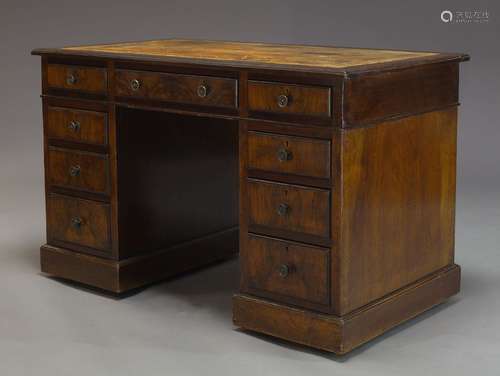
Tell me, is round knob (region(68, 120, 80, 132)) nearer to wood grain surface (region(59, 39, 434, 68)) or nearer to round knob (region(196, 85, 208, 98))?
wood grain surface (region(59, 39, 434, 68))

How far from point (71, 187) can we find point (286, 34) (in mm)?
2566

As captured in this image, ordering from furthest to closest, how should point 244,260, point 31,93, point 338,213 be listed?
point 31,93 → point 244,260 → point 338,213

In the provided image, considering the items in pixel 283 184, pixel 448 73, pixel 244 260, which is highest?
pixel 448 73

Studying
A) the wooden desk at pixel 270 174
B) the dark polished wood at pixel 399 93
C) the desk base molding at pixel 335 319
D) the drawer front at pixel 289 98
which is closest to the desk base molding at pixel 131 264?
the wooden desk at pixel 270 174

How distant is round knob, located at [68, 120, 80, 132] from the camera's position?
4.27m

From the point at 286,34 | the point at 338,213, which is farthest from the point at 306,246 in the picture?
the point at 286,34

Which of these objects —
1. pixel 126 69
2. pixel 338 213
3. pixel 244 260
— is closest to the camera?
pixel 338 213

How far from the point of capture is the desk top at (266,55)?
362 centimetres

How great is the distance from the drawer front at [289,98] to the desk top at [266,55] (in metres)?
0.06

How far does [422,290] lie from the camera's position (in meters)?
3.97

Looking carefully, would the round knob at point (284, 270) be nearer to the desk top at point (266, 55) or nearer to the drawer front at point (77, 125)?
the desk top at point (266, 55)

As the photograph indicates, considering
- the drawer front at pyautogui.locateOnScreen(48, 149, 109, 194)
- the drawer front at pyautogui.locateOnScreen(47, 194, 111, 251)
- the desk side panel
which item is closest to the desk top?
the desk side panel

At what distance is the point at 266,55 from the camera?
3971 mm

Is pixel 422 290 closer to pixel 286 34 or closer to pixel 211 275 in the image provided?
pixel 211 275
